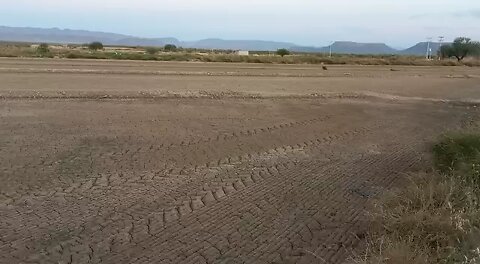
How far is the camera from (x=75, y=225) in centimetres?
750

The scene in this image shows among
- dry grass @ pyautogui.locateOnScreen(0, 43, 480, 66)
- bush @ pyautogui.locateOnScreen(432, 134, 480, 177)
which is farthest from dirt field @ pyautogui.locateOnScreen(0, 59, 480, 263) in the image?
dry grass @ pyautogui.locateOnScreen(0, 43, 480, 66)

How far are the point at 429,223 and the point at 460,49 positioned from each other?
11870 centimetres

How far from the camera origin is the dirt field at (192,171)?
6996mm

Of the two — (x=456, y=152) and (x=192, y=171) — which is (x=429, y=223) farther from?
(x=192, y=171)

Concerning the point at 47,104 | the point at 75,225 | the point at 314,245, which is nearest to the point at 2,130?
the point at 47,104

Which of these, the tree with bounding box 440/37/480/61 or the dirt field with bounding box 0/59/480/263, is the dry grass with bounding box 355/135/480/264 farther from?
the tree with bounding box 440/37/480/61

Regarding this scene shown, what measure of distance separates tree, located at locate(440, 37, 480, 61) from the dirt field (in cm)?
10000

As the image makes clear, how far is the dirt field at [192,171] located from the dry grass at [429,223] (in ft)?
1.50

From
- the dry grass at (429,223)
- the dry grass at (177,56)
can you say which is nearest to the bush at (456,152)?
the dry grass at (429,223)

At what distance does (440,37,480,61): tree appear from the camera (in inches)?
4574

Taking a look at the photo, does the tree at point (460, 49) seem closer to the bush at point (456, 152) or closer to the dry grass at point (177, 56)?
the dry grass at point (177, 56)

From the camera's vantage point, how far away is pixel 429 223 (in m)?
6.91

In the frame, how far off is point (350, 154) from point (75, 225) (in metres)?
7.49

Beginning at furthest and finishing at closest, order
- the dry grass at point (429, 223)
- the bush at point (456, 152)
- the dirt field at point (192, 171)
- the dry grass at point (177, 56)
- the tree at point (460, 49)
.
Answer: the tree at point (460, 49)
the dry grass at point (177, 56)
the bush at point (456, 152)
the dirt field at point (192, 171)
the dry grass at point (429, 223)
